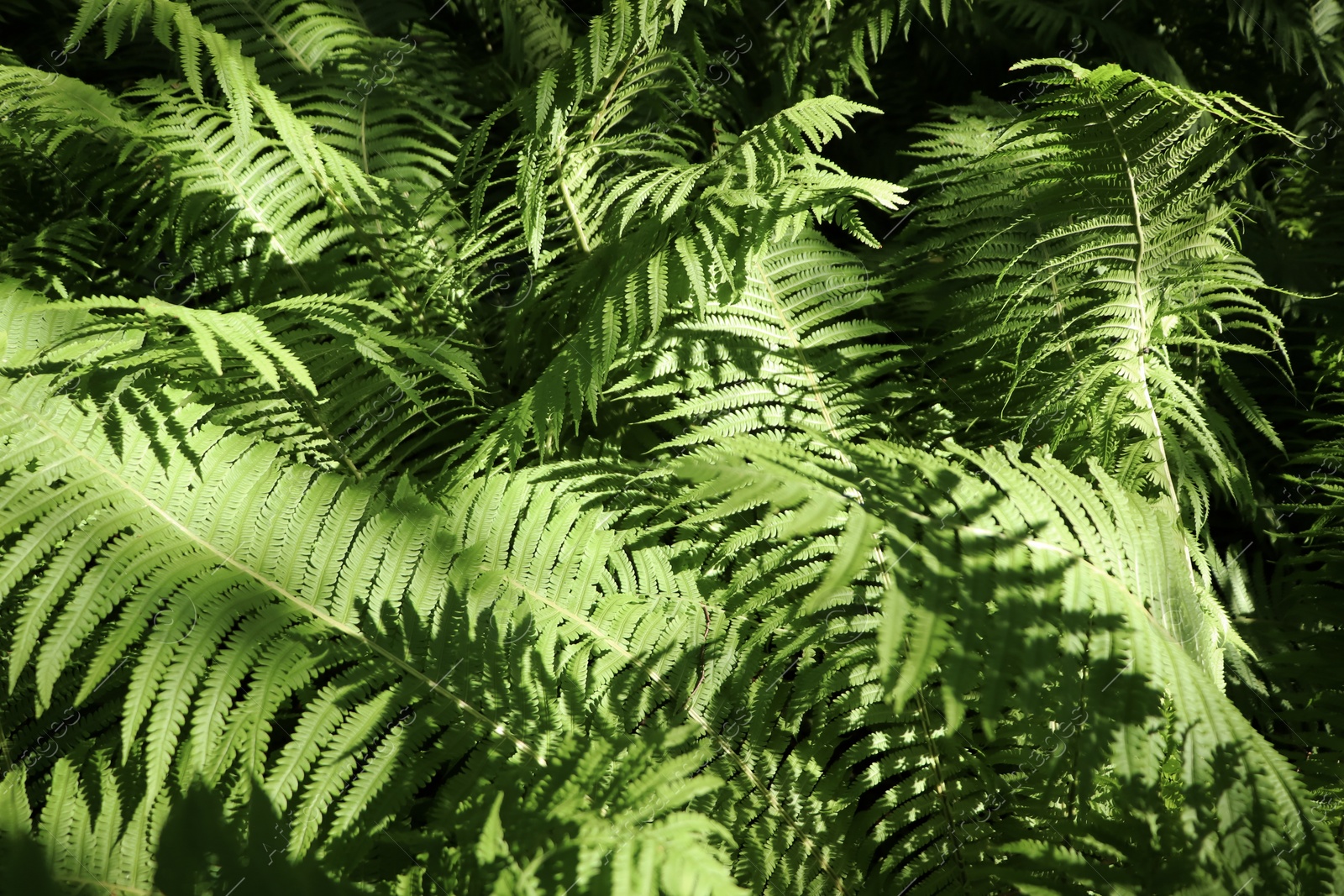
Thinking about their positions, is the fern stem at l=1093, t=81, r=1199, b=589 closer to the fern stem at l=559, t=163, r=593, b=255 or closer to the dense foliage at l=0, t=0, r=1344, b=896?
the dense foliage at l=0, t=0, r=1344, b=896

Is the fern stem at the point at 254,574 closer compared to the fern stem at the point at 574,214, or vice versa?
the fern stem at the point at 254,574

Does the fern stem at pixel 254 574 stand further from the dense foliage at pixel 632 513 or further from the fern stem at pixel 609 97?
the fern stem at pixel 609 97

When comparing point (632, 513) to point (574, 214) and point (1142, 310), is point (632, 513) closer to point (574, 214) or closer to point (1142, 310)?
point (574, 214)

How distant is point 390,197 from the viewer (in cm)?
Answer: 175

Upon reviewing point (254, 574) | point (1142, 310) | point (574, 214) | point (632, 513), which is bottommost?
point (254, 574)

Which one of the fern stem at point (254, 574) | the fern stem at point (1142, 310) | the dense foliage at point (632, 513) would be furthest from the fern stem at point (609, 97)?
the fern stem at point (254, 574)

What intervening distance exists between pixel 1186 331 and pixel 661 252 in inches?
51.4

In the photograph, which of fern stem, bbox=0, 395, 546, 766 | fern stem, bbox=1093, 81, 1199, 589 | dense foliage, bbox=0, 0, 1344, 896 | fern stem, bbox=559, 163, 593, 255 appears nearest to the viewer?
dense foliage, bbox=0, 0, 1344, 896

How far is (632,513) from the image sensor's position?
1.49 meters

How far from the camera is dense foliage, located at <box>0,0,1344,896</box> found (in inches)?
35.8

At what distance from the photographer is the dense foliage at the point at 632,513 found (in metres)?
0.91

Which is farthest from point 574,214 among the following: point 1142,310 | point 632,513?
point 1142,310

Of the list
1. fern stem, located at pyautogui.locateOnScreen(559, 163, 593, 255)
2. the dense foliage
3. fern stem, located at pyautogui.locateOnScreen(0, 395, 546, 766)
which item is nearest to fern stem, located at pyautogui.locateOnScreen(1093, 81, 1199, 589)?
the dense foliage

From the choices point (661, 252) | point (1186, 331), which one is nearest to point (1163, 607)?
point (661, 252)
